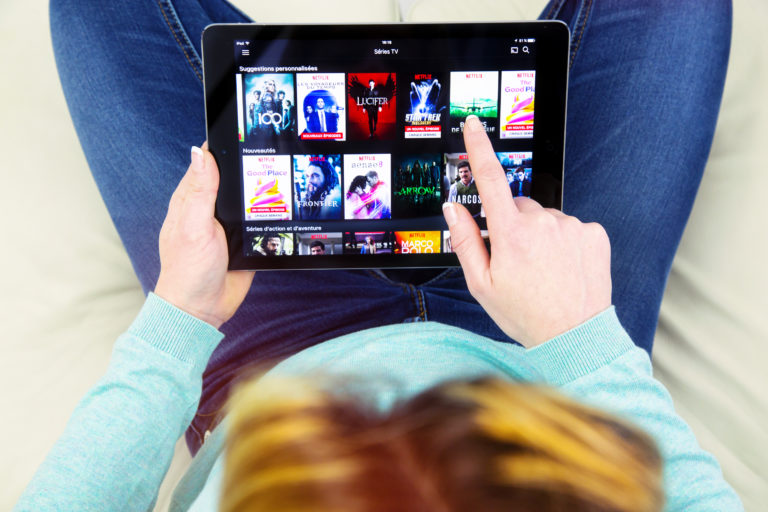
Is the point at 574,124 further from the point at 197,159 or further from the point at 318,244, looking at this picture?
the point at 197,159

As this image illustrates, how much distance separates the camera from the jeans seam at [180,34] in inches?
30.5

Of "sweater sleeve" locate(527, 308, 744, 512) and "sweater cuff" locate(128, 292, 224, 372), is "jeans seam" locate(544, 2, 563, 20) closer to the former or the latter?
"sweater sleeve" locate(527, 308, 744, 512)

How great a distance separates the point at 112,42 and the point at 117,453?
21.5 inches

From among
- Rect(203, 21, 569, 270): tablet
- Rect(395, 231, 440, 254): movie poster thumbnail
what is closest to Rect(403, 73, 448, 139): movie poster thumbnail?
Rect(203, 21, 569, 270): tablet

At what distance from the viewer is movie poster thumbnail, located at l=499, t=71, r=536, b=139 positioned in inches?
25.9

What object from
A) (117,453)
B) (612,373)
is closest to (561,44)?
(612,373)

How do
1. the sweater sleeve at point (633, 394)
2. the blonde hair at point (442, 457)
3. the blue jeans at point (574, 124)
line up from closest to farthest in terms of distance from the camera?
the blonde hair at point (442, 457) → the sweater sleeve at point (633, 394) → the blue jeans at point (574, 124)

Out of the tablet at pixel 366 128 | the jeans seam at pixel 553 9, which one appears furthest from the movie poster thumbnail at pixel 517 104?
the jeans seam at pixel 553 9

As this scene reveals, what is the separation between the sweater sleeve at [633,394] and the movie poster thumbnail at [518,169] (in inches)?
8.0

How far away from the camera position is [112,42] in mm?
757

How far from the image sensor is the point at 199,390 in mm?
628

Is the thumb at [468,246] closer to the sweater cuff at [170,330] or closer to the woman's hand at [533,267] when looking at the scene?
the woman's hand at [533,267]

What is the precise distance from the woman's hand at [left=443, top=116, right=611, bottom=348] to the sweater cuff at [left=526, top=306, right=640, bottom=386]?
12 mm

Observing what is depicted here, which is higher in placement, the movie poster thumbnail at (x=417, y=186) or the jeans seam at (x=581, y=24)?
the jeans seam at (x=581, y=24)
